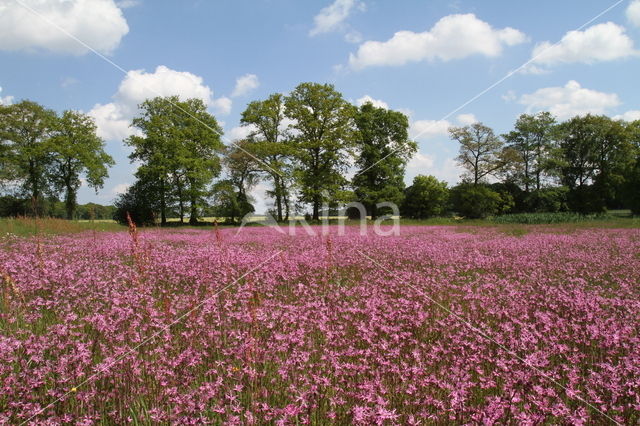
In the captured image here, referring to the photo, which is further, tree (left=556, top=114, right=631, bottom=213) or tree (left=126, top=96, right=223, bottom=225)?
tree (left=556, top=114, right=631, bottom=213)

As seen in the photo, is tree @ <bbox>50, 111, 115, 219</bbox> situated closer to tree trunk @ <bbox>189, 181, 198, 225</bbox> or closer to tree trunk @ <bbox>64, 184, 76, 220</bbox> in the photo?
tree trunk @ <bbox>64, 184, 76, 220</bbox>

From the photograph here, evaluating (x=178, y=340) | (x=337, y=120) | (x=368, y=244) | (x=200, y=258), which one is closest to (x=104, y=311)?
(x=178, y=340)

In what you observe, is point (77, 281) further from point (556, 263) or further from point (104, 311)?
point (556, 263)

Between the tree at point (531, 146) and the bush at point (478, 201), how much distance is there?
20.8ft

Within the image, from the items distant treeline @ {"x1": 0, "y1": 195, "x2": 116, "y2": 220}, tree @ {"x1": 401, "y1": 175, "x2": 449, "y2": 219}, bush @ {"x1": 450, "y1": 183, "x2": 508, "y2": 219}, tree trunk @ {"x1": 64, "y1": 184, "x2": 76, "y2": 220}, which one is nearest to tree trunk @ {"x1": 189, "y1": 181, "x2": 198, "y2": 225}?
distant treeline @ {"x1": 0, "y1": 195, "x2": 116, "y2": 220}

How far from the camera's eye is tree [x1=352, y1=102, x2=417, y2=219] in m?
45.3

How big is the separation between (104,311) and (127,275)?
6.51ft

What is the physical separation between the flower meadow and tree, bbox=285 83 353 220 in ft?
102

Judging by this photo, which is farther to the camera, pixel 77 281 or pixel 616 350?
pixel 77 281

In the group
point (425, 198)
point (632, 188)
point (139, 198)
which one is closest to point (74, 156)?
point (139, 198)

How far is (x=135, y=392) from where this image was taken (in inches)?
123

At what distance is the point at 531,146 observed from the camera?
56906 mm

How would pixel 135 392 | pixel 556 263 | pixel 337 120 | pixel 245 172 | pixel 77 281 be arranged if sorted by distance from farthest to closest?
pixel 245 172 < pixel 337 120 < pixel 556 263 < pixel 77 281 < pixel 135 392

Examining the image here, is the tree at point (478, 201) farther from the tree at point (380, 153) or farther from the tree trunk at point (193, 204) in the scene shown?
the tree trunk at point (193, 204)
